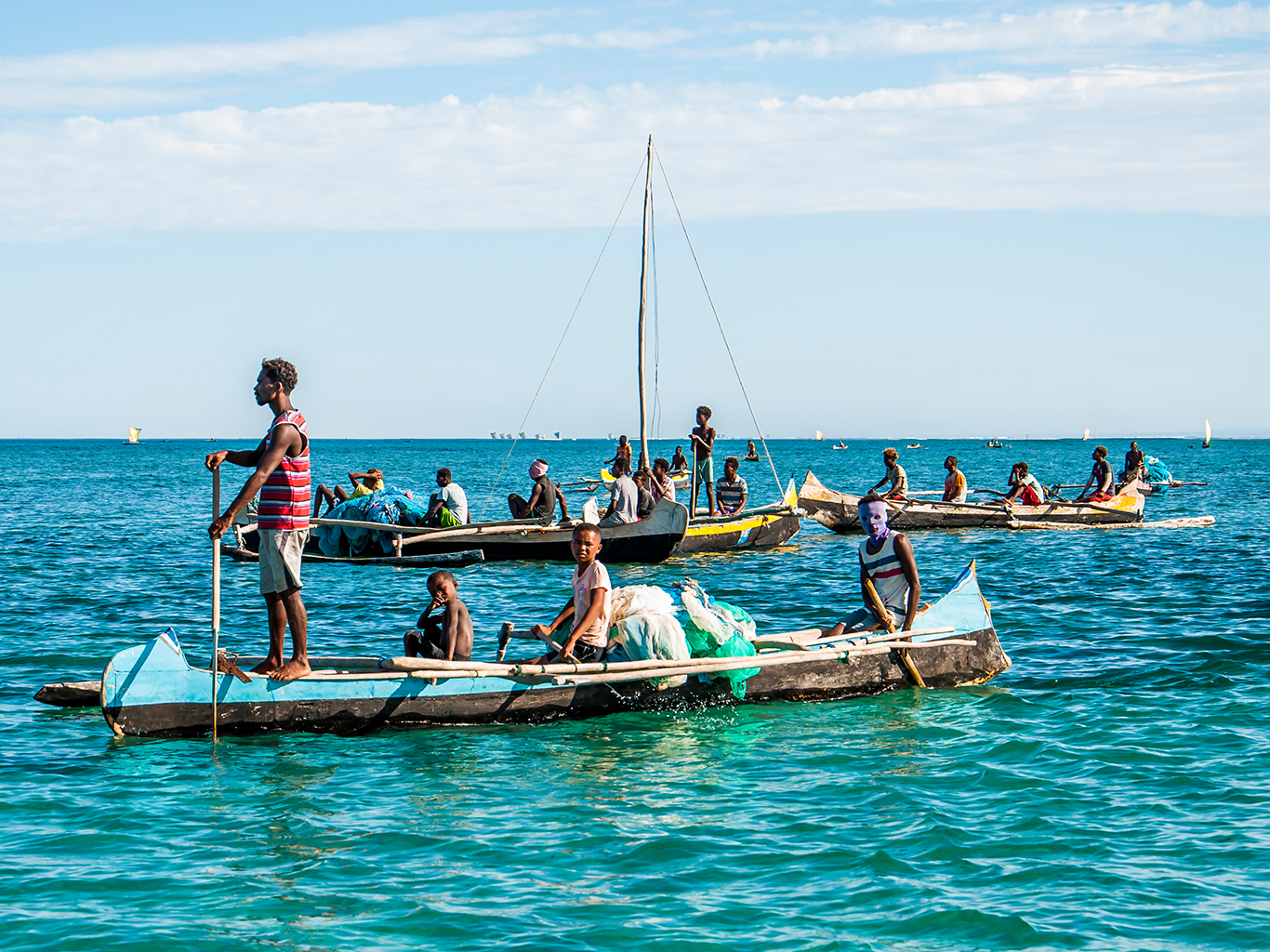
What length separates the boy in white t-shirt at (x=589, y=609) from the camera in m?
10.4

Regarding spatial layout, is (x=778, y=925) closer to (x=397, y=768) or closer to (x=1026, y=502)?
(x=397, y=768)

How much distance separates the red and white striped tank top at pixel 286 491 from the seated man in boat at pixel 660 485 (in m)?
14.0

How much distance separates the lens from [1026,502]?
2934 cm

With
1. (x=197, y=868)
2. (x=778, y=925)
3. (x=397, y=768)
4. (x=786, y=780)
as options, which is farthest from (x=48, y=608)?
(x=778, y=925)

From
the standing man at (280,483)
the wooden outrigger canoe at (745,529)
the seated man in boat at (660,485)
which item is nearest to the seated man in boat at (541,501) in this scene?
the seated man in boat at (660,485)

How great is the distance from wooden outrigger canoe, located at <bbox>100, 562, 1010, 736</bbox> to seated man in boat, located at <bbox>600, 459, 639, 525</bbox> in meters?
10.4

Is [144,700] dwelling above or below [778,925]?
above

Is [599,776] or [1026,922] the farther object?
[599,776]

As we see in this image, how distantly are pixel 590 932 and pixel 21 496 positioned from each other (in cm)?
5341

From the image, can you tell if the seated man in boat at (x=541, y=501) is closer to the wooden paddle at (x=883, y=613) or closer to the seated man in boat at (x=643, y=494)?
the seated man in boat at (x=643, y=494)

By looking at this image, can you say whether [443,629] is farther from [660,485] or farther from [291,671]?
[660,485]

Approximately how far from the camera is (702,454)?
82.8ft

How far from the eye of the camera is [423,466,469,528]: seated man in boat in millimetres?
24062

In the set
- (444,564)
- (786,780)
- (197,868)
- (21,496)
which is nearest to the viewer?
(197,868)
